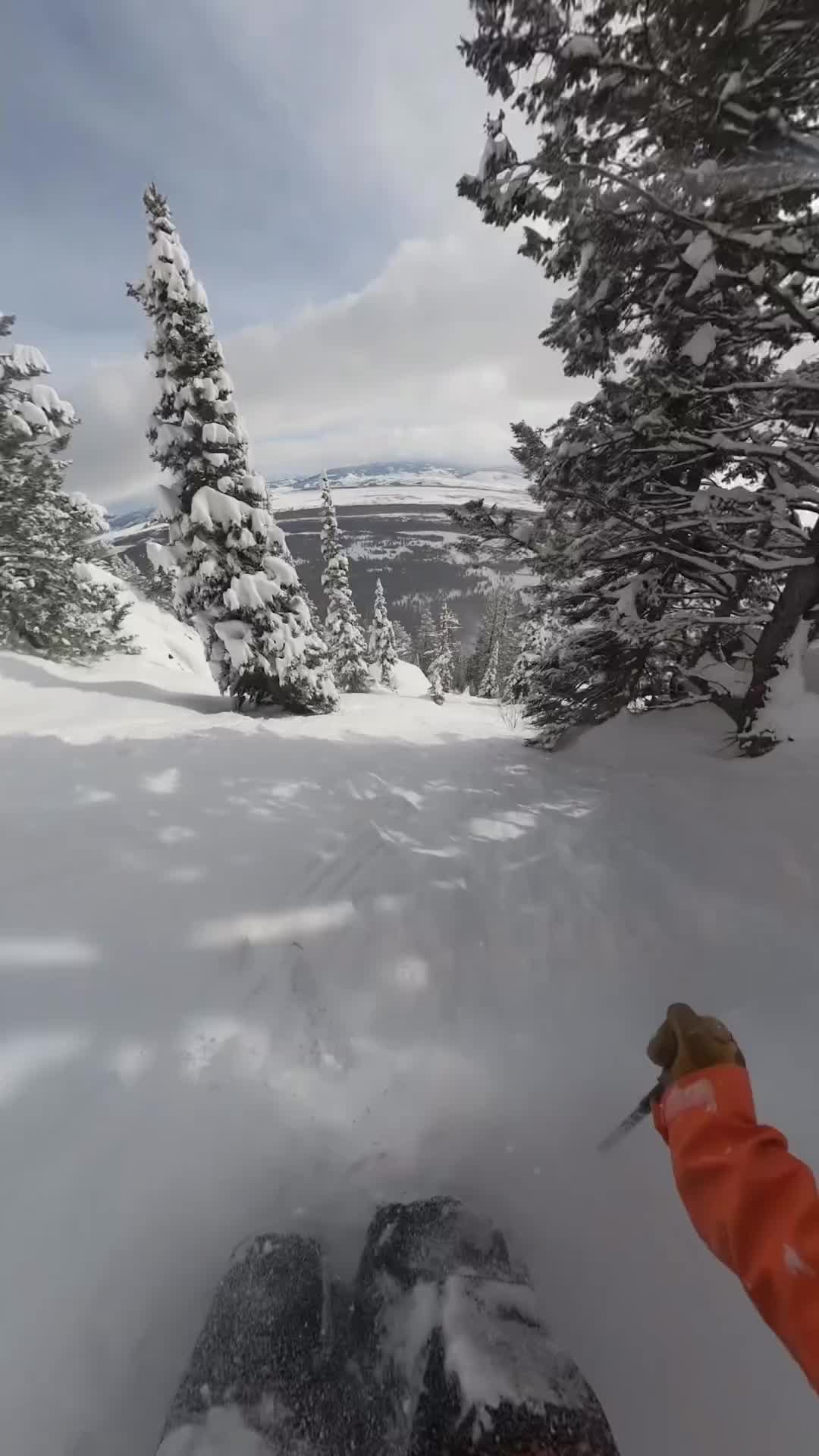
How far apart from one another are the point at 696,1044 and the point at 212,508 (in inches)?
593

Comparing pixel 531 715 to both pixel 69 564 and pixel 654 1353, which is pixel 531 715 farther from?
pixel 69 564

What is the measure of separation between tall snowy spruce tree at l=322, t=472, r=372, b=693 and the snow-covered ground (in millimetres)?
29971

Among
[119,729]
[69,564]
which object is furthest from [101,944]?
[69,564]

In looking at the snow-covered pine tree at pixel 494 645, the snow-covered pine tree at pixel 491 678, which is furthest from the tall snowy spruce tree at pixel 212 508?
the snow-covered pine tree at pixel 494 645

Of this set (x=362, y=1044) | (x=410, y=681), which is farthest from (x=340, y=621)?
(x=362, y=1044)

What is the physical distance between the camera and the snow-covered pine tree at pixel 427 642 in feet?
228

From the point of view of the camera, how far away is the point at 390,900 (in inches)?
184

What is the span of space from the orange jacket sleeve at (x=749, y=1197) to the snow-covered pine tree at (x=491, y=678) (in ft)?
183

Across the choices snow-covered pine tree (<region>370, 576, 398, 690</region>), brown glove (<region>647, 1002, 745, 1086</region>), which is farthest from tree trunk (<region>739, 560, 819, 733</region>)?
snow-covered pine tree (<region>370, 576, 398, 690</region>)

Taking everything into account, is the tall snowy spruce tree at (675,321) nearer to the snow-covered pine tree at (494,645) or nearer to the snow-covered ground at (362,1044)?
the snow-covered ground at (362,1044)

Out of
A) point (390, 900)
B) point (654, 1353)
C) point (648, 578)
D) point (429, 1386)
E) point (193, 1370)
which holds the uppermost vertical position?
point (648, 578)

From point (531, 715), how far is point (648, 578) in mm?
3504

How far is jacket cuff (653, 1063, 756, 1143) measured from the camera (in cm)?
182

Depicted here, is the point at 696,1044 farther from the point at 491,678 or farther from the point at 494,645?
the point at 494,645
